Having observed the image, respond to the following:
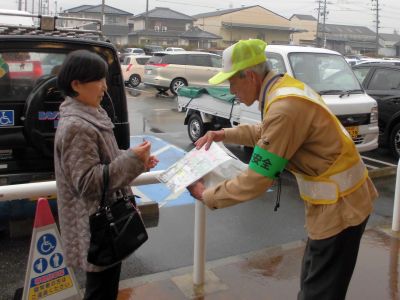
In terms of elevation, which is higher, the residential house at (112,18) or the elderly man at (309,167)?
the residential house at (112,18)

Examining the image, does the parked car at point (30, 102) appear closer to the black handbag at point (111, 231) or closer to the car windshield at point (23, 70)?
the car windshield at point (23, 70)

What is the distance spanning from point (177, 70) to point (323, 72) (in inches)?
422

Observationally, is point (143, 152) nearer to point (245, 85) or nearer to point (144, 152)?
point (144, 152)

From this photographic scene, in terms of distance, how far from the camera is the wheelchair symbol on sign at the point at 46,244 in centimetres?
266

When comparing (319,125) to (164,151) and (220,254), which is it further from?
(164,151)

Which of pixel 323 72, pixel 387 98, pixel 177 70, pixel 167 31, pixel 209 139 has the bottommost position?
pixel 209 139

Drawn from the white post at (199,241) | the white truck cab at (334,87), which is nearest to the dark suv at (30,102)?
the white post at (199,241)

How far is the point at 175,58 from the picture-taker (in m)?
17.9

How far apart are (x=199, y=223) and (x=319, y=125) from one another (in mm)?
1543

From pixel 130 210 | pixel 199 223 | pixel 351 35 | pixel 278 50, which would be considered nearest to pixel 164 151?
pixel 278 50

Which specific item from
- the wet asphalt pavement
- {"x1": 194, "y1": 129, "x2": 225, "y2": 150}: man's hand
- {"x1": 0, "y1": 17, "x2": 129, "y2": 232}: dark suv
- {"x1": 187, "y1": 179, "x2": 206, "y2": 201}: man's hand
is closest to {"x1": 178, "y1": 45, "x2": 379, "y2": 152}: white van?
the wet asphalt pavement

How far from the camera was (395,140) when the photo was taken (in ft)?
26.0

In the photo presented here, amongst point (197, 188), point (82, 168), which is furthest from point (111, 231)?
Answer: point (197, 188)

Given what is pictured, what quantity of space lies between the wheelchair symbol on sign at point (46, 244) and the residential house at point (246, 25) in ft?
204
